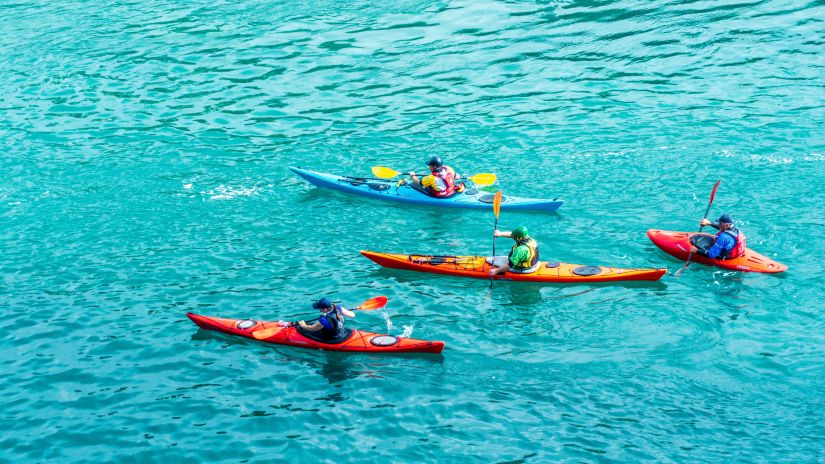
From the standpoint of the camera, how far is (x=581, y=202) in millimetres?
24062

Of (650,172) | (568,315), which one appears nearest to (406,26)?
(650,172)

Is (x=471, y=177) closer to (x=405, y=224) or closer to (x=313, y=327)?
(x=405, y=224)

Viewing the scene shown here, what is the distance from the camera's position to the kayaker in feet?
66.3

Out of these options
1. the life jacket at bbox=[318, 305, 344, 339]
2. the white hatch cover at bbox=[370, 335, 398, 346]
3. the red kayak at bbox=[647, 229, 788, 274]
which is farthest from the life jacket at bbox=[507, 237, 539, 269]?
the life jacket at bbox=[318, 305, 344, 339]

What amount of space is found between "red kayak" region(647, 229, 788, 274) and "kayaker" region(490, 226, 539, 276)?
3.42 meters

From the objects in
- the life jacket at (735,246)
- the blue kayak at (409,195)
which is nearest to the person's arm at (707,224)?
the life jacket at (735,246)

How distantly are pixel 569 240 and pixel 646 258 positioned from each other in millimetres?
2131

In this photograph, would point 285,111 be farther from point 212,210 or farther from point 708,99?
point 708,99

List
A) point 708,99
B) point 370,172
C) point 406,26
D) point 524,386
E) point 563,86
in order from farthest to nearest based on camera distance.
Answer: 1. point 406,26
2. point 563,86
3. point 708,99
4. point 370,172
5. point 524,386

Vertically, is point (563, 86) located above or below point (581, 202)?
above

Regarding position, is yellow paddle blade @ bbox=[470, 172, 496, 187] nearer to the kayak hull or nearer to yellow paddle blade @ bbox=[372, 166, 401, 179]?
yellow paddle blade @ bbox=[372, 166, 401, 179]

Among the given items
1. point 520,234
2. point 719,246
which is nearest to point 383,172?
point 520,234

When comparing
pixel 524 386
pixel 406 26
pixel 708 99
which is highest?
pixel 406 26

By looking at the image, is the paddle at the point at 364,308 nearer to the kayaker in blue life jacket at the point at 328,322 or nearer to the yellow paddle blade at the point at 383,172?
the kayaker in blue life jacket at the point at 328,322
